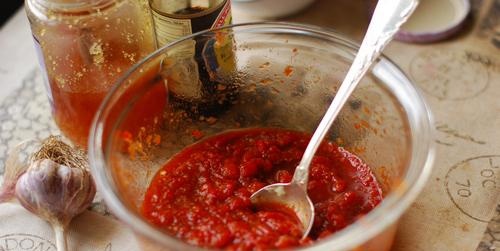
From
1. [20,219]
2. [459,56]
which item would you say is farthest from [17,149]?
[459,56]

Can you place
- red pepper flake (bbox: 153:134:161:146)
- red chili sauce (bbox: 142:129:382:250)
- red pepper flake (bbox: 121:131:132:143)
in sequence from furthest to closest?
red pepper flake (bbox: 153:134:161:146)
red pepper flake (bbox: 121:131:132:143)
red chili sauce (bbox: 142:129:382:250)

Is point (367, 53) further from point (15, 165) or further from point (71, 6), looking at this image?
point (15, 165)

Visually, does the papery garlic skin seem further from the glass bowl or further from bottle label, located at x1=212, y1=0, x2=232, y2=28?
bottle label, located at x1=212, y1=0, x2=232, y2=28

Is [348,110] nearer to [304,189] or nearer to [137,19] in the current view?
[304,189]

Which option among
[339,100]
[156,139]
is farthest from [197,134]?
[339,100]

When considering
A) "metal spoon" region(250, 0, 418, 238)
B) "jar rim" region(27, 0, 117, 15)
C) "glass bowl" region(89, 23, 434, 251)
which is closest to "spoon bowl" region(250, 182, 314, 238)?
"metal spoon" region(250, 0, 418, 238)

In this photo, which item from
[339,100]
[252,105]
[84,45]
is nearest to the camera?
[339,100]
